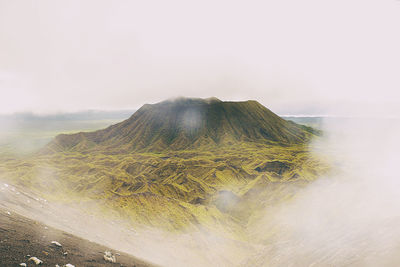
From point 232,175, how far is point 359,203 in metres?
73.8

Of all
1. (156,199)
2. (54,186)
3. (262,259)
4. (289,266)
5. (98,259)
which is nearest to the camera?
(98,259)

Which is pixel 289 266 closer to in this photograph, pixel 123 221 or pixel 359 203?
pixel 359 203

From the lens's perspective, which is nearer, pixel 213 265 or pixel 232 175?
pixel 213 265

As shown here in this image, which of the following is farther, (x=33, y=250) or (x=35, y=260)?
(x=33, y=250)

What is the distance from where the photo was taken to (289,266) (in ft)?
106

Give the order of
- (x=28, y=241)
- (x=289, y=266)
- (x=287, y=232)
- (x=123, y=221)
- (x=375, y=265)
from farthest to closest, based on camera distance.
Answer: (x=287, y=232)
(x=123, y=221)
(x=289, y=266)
(x=375, y=265)
(x=28, y=241)

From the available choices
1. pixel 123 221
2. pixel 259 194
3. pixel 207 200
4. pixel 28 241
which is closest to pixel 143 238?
pixel 123 221

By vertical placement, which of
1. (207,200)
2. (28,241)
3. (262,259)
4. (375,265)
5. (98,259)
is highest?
(28,241)

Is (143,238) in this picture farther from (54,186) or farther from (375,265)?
(54,186)

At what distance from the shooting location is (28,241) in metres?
13.3

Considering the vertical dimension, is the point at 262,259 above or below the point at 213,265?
above

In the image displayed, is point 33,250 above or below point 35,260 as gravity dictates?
below

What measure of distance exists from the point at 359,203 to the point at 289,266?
3362 centimetres

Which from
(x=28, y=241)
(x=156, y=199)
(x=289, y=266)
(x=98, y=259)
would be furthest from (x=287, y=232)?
(x=28, y=241)
